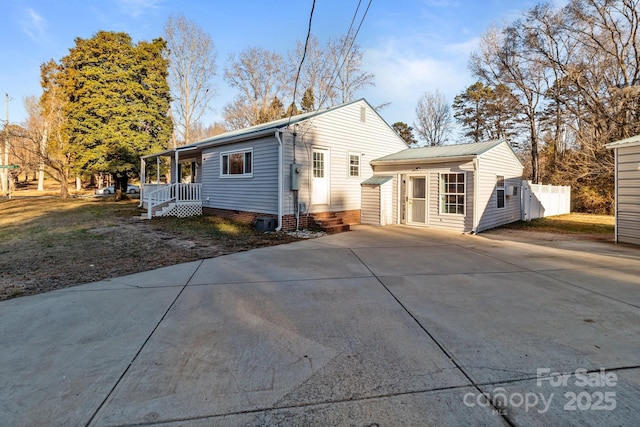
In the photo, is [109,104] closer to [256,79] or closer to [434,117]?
[256,79]

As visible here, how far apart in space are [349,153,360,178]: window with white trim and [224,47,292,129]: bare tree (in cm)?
1944

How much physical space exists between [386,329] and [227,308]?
78.1 inches

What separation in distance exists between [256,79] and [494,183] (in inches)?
997

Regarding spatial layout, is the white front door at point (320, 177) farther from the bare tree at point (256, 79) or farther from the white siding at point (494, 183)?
the bare tree at point (256, 79)

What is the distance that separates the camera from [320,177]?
1241cm

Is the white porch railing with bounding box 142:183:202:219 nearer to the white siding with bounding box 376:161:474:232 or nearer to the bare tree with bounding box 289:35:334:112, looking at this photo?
the white siding with bounding box 376:161:474:232

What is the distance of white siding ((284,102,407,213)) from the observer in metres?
11.8

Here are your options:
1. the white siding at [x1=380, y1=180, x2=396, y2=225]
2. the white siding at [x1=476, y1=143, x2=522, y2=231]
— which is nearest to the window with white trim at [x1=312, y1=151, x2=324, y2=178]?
the white siding at [x1=380, y1=180, x2=396, y2=225]

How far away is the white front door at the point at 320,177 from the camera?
12191 mm

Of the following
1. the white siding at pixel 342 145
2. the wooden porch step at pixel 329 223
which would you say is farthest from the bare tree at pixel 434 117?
the wooden porch step at pixel 329 223

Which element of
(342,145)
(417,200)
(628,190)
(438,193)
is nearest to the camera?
(628,190)

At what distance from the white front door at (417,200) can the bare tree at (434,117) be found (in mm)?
22078

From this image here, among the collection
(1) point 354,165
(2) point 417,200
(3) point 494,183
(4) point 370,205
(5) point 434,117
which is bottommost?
(4) point 370,205

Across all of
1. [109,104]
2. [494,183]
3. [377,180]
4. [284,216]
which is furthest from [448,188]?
[109,104]
